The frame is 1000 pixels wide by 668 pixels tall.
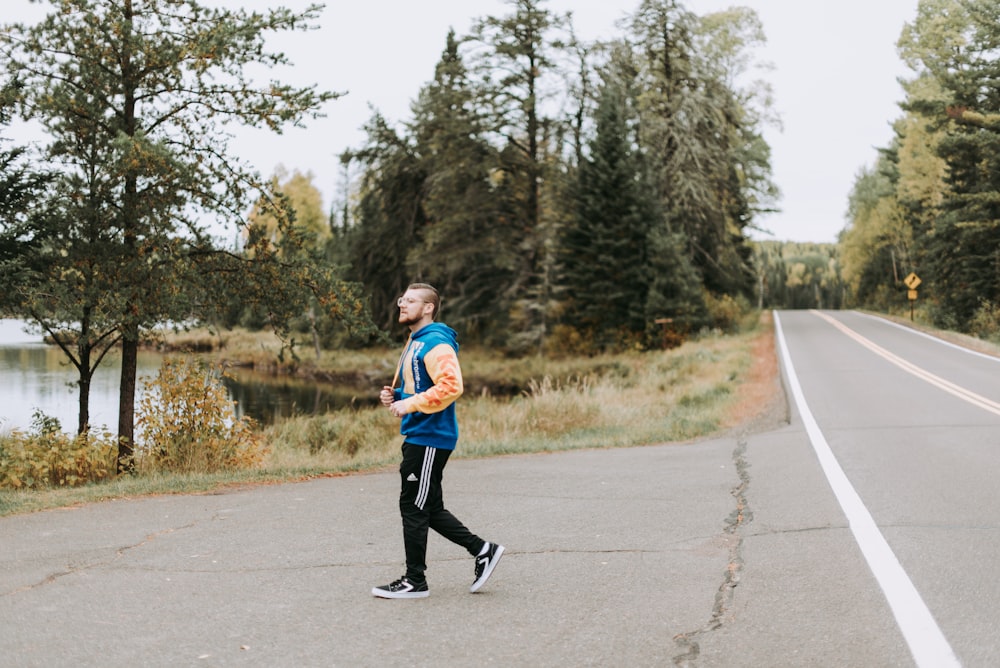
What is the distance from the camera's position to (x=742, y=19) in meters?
47.5

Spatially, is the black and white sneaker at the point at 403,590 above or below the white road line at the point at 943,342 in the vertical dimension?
below

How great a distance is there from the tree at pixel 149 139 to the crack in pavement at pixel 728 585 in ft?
24.6

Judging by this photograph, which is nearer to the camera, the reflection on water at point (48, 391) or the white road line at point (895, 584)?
the white road line at point (895, 584)

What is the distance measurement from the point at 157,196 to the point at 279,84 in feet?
7.67

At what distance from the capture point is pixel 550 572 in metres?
5.32

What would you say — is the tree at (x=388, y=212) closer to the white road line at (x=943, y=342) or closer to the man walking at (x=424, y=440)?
the white road line at (x=943, y=342)

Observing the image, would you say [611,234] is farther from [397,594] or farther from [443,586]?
[397,594]

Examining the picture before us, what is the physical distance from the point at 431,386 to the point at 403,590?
1.14m

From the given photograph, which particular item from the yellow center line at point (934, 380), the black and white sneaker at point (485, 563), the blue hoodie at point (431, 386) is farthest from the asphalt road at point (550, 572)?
the yellow center line at point (934, 380)

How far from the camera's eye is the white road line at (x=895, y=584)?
151 inches

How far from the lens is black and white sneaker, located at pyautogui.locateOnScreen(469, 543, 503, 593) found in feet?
16.0

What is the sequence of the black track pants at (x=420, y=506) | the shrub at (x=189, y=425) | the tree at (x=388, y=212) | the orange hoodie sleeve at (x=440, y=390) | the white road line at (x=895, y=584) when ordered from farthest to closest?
the tree at (x=388, y=212)
the shrub at (x=189, y=425)
the black track pants at (x=420, y=506)
the orange hoodie sleeve at (x=440, y=390)
the white road line at (x=895, y=584)

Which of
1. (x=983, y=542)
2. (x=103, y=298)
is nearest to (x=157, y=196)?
(x=103, y=298)

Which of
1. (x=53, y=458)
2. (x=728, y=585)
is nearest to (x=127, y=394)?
(x=53, y=458)
